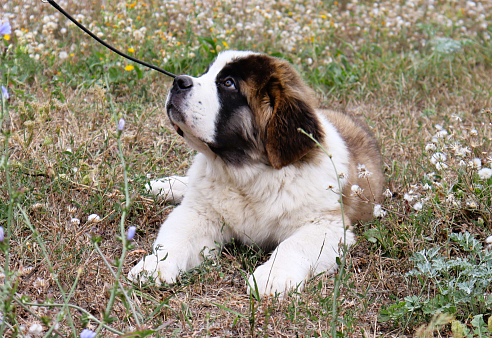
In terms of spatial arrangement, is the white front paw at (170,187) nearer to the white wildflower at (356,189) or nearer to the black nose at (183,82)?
the black nose at (183,82)

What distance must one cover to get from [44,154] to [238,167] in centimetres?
128

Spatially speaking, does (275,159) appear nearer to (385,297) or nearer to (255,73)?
(255,73)

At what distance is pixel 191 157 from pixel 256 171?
1.06 m

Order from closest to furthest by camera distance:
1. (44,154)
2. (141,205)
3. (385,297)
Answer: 1. (385,297)
2. (141,205)
3. (44,154)

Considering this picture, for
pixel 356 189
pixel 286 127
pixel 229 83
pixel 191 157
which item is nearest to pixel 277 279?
pixel 356 189

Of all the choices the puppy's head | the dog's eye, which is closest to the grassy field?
the puppy's head

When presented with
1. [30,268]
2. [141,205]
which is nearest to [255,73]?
[141,205]

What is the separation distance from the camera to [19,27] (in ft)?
15.8

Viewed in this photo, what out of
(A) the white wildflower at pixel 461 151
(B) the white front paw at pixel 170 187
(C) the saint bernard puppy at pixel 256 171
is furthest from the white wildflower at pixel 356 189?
(B) the white front paw at pixel 170 187

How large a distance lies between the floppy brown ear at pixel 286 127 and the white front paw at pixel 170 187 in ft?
2.61

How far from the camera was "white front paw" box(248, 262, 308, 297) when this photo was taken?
2.29 m

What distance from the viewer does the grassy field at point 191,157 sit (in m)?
2.09

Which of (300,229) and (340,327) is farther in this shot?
(300,229)

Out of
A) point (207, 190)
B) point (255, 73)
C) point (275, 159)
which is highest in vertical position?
point (255, 73)
